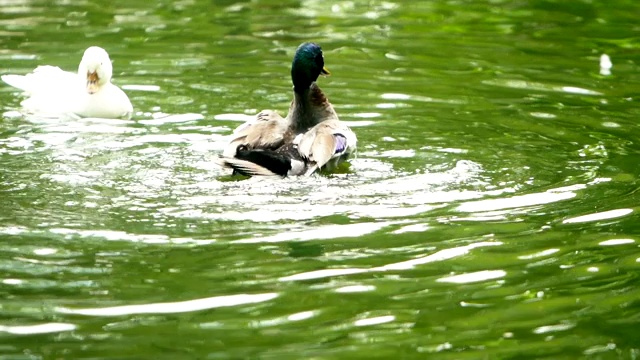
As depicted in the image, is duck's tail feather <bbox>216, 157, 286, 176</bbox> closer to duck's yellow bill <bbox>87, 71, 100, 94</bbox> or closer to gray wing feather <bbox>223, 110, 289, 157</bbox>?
gray wing feather <bbox>223, 110, 289, 157</bbox>

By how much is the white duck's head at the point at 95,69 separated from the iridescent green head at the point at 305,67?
2.03 metres

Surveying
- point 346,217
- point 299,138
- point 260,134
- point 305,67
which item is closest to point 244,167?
point 260,134

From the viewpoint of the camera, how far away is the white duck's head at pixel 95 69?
11.1 metres

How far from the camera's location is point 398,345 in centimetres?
582

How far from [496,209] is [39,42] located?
27.0ft

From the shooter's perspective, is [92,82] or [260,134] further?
[92,82]

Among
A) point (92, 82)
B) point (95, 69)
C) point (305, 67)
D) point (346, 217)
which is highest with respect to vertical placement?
point (305, 67)

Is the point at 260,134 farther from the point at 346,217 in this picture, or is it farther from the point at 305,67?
the point at 346,217

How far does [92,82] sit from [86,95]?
0.13m

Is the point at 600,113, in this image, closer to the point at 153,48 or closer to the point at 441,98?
the point at 441,98

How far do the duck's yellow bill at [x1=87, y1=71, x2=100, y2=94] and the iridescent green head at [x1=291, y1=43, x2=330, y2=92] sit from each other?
2.04 m

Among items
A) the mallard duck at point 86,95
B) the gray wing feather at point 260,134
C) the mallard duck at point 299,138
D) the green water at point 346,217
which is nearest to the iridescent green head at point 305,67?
the mallard duck at point 299,138

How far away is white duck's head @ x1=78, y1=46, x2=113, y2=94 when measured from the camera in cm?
1113

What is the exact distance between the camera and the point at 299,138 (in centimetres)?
938
